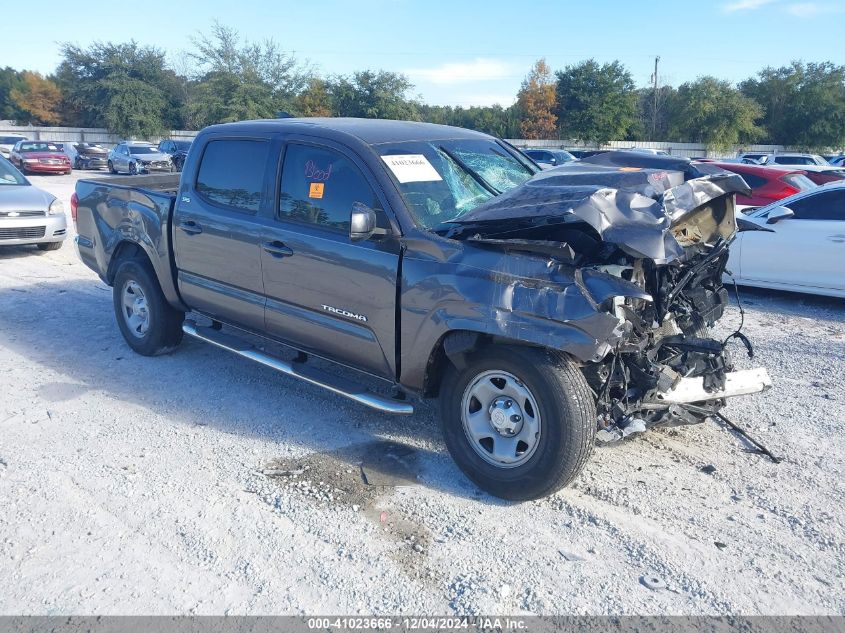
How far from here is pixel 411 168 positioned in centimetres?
451

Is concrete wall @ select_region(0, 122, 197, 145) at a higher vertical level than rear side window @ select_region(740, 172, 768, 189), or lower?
higher

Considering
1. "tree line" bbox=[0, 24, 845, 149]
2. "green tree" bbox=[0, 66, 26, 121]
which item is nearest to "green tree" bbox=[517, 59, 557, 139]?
"tree line" bbox=[0, 24, 845, 149]

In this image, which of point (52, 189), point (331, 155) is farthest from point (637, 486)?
point (52, 189)

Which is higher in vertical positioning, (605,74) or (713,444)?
(605,74)

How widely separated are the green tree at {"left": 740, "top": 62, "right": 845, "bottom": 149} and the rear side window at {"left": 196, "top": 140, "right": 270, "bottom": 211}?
49.7 meters

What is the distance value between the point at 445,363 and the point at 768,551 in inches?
76.4

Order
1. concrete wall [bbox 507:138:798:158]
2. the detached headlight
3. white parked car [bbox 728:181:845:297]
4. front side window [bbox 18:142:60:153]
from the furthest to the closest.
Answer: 1. concrete wall [bbox 507:138:798:158]
2. front side window [bbox 18:142:60:153]
3. the detached headlight
4. white parked car [bbox 728:181:845:297]

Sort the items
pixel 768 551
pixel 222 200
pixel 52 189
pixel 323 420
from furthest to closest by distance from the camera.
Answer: pixel 52 189 → pixel 222 200 → pixel 323 420 → pixel 768 551

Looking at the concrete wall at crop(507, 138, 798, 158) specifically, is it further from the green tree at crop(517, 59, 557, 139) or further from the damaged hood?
the damaged hood

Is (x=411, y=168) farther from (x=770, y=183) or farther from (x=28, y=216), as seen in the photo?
(x=770, y=183)

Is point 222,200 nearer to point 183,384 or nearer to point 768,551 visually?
point 183,384

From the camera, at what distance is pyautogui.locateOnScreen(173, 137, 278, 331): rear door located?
508cm

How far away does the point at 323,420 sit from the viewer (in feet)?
16.5

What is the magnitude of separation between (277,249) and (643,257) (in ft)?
8.05
